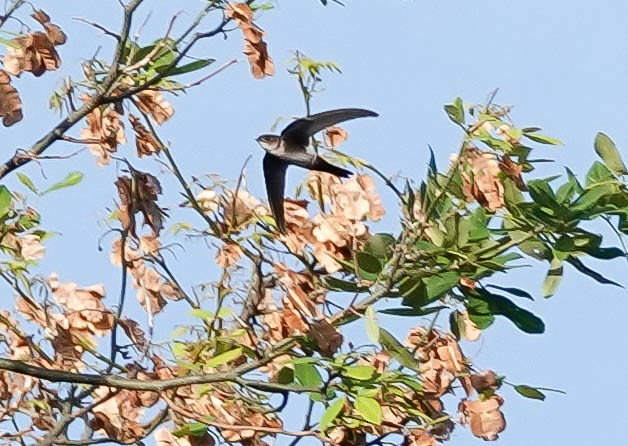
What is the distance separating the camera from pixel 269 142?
2.23 m

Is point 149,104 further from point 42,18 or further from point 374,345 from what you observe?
point 374,345

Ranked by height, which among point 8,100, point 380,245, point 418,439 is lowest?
point 418,439

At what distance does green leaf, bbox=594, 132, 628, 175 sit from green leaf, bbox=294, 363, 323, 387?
1.72 ft

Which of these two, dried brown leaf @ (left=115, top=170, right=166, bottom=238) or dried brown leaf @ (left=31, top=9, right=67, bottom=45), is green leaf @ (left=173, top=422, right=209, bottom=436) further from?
dried brown leaf @ (left=31, top=9, right=67, bottom=45)

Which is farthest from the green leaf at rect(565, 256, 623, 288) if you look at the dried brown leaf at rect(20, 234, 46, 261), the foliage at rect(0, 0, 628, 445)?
the dried brown leaf at rect(20, 234, 46, 261)

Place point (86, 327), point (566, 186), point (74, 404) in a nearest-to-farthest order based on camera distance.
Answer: point (566, 186), point (86, 327), point (74, 404)

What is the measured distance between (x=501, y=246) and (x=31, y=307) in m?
0.82

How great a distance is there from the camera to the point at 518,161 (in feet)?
6.43

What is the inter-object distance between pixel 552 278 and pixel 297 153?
48 centimetres

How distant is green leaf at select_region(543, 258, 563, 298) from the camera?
6.29ft

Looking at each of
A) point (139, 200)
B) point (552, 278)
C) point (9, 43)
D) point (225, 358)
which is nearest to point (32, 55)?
point (9, 43)

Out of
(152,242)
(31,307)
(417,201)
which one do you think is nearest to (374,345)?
(417,201)

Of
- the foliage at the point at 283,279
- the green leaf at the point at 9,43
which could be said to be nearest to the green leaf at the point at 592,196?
the foliage at the point at 283,279

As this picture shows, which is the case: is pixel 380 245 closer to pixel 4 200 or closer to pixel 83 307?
pixel 83 307
